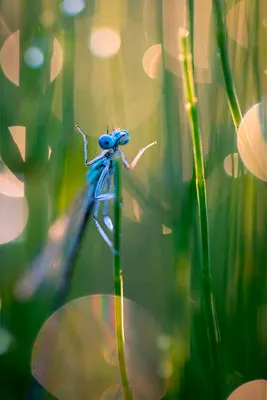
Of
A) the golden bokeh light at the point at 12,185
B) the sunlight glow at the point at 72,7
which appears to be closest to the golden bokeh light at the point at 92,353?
the golden bokeh light at the point at 12,185

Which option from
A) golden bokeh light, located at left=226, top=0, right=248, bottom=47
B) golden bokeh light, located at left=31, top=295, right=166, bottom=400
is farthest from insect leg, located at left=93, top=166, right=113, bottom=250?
golden bokeh light, located at left=226, top=0, right=248, bottom=47

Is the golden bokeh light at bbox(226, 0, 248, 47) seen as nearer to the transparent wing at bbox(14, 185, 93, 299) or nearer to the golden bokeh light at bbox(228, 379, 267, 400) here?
the transparent wing at bbox(14, 185, 93, 299)

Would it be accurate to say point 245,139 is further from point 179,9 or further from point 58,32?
point 58,32

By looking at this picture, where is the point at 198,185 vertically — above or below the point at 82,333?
above

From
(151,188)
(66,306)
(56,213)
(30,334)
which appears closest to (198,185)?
(151,188)

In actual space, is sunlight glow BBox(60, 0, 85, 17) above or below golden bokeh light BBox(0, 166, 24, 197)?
above

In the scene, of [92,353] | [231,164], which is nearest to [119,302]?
[92,353]
